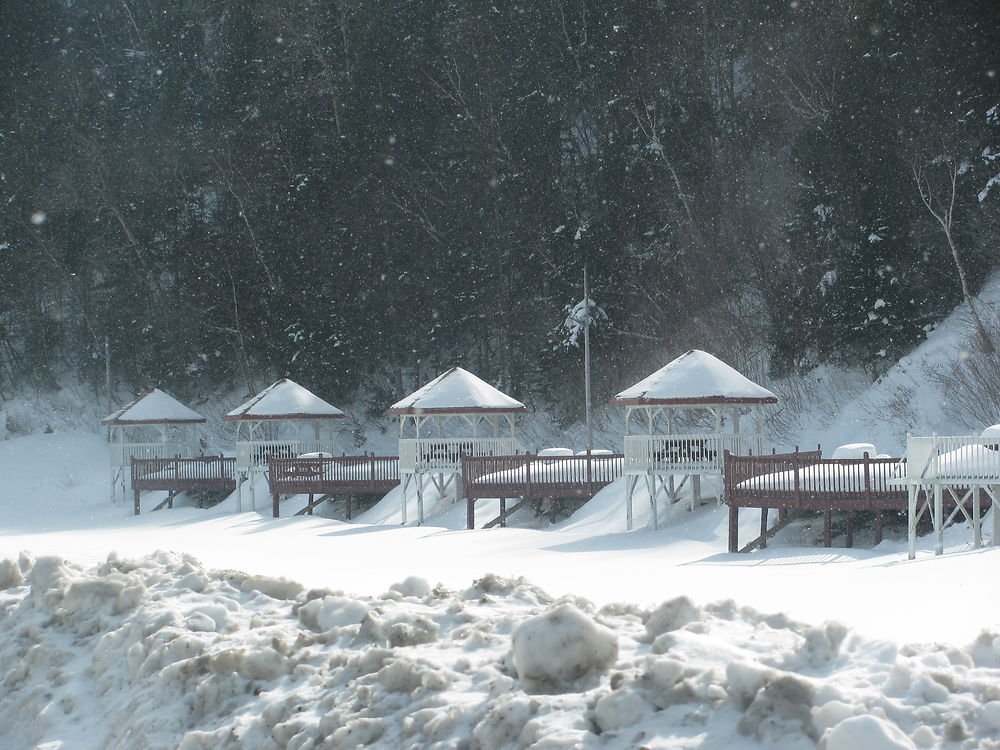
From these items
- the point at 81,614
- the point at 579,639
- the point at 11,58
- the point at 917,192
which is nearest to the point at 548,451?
the point at 917,192

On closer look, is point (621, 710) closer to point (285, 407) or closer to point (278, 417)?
point (278, 417)

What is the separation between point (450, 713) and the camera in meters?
6.98

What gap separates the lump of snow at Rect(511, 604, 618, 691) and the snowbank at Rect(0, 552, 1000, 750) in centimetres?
1

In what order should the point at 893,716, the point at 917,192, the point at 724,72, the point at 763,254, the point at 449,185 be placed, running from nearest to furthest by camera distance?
the point at 893,716 → the point at 917,192 → the point at 763,254 → the point at 724,72 → the point at 449,185

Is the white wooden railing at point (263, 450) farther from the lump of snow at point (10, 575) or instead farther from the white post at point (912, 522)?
the lump of snow at point (10, 575)

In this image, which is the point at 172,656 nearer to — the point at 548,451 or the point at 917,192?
the point at 548,451

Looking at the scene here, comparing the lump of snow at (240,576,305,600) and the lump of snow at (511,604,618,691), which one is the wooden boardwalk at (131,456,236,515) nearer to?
the lump of snow at (240,576,305,600)

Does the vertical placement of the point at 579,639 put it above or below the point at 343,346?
below

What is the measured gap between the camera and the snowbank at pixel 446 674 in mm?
6203

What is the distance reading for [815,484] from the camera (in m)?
21.4

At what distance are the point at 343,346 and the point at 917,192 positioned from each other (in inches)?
943

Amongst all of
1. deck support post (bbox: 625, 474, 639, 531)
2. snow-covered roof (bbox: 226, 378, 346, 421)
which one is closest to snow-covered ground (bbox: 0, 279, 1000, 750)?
deck support post (bbox: 625, 474, 639, 531)

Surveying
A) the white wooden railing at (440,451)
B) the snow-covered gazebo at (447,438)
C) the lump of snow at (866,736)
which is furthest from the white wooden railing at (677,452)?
the lump of snow at (866,736)

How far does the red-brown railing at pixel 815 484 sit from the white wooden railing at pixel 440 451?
10.4 metres
